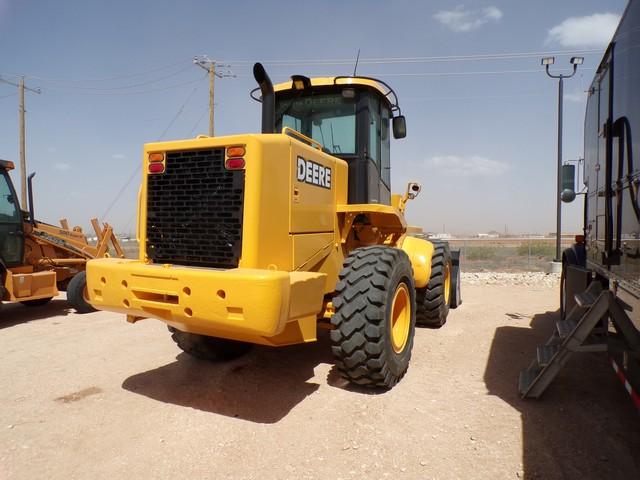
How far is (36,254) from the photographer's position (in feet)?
26.1

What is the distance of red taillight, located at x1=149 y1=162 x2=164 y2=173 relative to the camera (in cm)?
368

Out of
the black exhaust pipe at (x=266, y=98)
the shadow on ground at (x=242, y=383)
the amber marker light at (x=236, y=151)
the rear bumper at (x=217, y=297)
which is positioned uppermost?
the black exhaust pipe at (x=266, y=98)

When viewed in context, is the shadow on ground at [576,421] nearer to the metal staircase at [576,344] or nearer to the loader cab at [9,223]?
the metal staircase at [576,344]

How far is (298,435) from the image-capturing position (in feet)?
10.4

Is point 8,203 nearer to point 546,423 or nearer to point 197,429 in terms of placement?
point 197,429

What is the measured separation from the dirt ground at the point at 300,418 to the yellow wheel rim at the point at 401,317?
0.37m

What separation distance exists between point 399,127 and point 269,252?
9.10 ft

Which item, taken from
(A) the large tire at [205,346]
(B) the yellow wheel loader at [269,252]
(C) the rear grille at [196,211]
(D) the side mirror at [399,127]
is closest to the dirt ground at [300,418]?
(A) the large tire at [205,346]

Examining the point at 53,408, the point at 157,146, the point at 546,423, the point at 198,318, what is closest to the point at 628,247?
the point at 546,423

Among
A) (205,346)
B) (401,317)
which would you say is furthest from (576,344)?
(205,346)

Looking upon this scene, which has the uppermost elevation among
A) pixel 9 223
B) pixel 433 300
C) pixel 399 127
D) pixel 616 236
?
pixel 399 127

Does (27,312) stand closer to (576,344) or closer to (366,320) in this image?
(366,320)

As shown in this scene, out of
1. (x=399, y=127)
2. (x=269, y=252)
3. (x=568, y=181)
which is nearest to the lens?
(x=269, y=252)

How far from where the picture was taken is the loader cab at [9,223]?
286 inches
